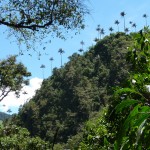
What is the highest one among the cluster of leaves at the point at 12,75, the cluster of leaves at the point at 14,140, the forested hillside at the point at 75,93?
the forested hillside at the point at 75,93

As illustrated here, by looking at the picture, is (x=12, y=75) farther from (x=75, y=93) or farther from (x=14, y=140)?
(x=75, y=93)

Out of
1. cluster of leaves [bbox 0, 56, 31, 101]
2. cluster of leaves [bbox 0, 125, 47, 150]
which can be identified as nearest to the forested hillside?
cluster of leaves [bbox 0, 125, 47, 150]

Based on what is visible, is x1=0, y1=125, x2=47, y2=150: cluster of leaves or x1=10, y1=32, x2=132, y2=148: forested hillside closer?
x1=0, y1=125, x2=47, y2=150: cluster of leaves

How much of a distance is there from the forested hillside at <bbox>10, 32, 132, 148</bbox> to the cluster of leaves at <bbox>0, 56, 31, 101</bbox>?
66.6m

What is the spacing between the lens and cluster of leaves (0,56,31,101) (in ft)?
83.8

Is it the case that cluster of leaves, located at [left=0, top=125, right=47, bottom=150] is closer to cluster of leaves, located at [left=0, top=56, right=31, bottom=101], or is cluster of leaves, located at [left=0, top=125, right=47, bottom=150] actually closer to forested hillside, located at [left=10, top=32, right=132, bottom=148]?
cluster of leaves, located at [left=0, top=56, right=31, bottom=101]

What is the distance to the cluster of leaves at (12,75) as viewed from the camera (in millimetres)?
25556

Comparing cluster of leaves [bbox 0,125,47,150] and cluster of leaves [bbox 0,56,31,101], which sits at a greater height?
cluster of leaves [bbox 0,56,31,101]

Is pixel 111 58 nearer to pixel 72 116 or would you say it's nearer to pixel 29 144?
pixel 72 116

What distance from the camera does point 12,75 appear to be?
86.2ft

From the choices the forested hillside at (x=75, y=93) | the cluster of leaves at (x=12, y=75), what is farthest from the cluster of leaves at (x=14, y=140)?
the forested hillside at (x=75, y=93)

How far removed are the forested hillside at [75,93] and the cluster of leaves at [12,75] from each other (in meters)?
66.6

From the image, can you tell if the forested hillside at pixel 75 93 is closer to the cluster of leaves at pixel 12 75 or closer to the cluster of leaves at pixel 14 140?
the cluster of leaves at pixel 14 140

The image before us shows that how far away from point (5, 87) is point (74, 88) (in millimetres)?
78226
